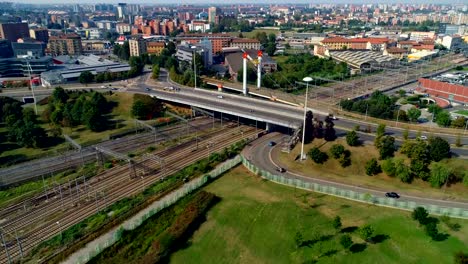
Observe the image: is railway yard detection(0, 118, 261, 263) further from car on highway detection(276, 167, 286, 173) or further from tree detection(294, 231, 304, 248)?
tree detection(294, 231, 304, 248)

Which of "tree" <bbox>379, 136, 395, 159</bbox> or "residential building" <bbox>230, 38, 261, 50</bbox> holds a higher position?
"residential building" <bbox>230, 38, 261, 50</bbox>

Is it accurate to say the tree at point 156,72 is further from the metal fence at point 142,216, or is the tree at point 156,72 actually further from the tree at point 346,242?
the tree at point 346,242

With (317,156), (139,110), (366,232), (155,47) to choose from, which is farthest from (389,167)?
(155,47)

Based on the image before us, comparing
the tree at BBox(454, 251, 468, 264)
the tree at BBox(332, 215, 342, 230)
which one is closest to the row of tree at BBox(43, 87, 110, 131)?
the tree at BBox(332, 215, 342, 230)

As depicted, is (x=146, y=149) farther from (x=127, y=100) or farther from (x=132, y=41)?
(x=132, y=41)

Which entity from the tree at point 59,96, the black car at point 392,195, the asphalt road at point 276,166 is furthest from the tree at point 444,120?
the tree at point 59,96

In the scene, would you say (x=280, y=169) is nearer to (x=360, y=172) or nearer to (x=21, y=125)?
(x=360, y=172)
